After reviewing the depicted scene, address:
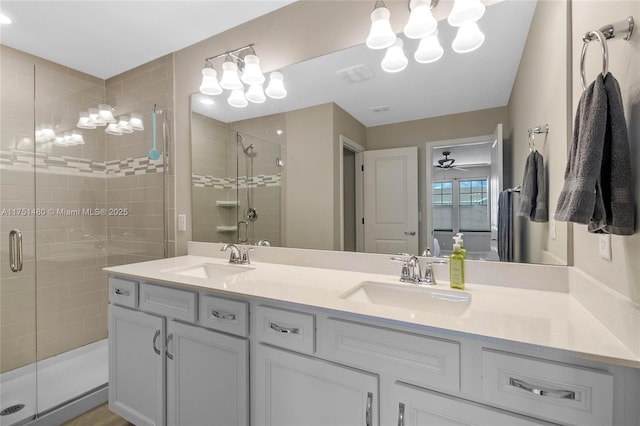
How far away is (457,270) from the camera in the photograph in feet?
3.97

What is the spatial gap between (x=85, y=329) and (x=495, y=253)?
3105 mm

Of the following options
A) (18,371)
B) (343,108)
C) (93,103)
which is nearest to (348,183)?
(343,108)

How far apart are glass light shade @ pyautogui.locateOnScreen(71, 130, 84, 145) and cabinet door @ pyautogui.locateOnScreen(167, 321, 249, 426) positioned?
1.83 meters

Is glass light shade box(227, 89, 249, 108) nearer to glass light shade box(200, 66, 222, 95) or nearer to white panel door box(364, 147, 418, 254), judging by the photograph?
glass light shade box(200, 66, 222, 95)

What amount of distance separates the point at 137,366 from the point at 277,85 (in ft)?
5.83

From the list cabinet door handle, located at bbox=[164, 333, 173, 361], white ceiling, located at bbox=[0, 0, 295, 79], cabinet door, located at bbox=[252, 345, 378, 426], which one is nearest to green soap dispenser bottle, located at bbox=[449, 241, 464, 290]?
cabinet door, located at bbox=[252, 345, 378, 426]

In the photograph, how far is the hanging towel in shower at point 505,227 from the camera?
49.9 inches

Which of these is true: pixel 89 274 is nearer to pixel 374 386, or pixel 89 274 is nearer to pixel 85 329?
pixel 85 329

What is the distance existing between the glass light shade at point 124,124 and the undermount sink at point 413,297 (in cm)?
232

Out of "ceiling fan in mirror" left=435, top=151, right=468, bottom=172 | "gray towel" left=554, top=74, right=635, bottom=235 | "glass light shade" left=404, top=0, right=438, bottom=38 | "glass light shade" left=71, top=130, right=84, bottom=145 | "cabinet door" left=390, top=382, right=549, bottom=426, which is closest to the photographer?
"gray towel" left=554, top=74, right=635, bottom=235

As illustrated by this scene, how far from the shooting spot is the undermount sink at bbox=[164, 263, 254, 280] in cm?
170

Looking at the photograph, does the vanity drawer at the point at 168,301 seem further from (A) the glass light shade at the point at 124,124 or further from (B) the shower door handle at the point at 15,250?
(A) the glass light shade at the point at 124,124

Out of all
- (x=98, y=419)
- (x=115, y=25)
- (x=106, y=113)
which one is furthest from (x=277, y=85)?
(x=98, y=419)

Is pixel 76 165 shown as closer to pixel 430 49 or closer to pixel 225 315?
pixel 225 315
